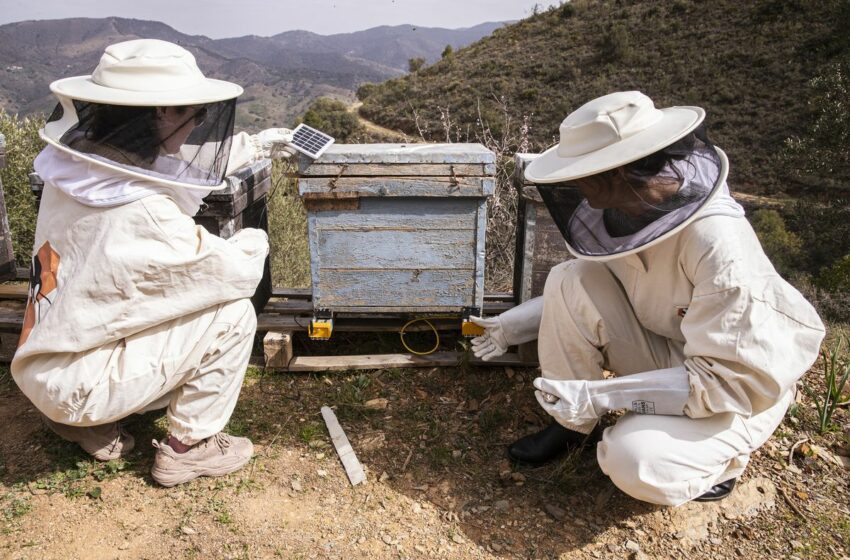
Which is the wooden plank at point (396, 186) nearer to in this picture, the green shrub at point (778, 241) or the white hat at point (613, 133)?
the white hat at point (613, 133)

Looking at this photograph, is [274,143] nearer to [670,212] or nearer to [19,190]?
[670,212]

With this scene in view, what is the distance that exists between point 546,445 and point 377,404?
36.7 inches

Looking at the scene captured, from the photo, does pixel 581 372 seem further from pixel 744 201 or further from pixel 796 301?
pixel 744 201

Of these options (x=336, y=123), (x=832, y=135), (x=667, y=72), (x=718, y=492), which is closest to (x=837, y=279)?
(x=832, y=135)

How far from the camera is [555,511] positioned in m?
2.52

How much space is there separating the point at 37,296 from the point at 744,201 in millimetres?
19715

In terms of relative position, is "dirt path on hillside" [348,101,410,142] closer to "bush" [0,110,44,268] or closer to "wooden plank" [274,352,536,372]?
"bush" [0,110,44,268]

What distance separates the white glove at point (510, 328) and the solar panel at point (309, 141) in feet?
3.65

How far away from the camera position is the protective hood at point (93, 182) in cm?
219

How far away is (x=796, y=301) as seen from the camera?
2.07m

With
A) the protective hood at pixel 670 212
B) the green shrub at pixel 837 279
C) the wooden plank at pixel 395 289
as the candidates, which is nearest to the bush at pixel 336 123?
the green shrub at pixel 837 279

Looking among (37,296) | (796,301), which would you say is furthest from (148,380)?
(796,301)

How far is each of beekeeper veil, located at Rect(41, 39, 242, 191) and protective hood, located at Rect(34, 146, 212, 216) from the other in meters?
0.05

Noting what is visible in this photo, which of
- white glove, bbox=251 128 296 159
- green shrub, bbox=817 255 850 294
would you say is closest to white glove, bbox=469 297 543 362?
white glove, bbox=251 128 296 159
